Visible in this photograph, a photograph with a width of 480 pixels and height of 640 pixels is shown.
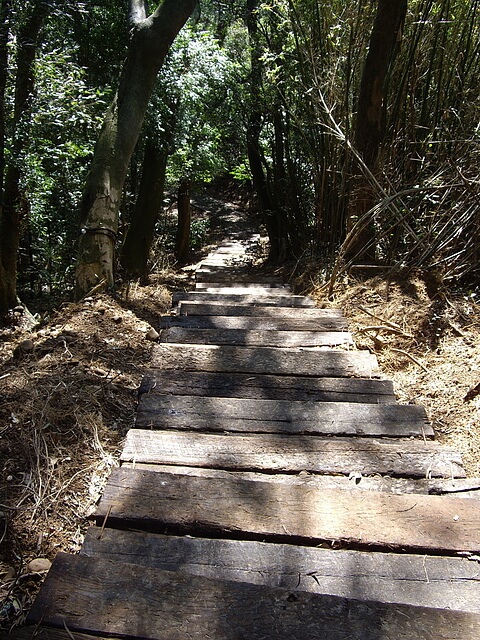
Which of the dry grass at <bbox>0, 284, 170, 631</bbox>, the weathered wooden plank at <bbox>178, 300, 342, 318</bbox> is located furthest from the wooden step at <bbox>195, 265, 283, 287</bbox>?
the dry grass at <bbox>0, 284, 170, 631</bbox>

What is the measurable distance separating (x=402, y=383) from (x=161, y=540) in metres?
1.83

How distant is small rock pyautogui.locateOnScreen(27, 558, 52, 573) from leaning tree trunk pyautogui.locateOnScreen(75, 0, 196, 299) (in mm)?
2617

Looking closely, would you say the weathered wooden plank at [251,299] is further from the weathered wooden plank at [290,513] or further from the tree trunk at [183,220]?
the tree trunk at [183,220]

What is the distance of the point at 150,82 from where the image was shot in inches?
171

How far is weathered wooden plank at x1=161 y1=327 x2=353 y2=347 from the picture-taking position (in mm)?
3092

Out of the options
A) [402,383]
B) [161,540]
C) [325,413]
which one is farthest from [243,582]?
[402,383]

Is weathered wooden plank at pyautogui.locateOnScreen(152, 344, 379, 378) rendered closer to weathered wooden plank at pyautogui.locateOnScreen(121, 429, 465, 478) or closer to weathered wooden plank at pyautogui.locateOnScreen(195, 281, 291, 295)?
weathered wooden plank at pyautogui.locateOnScreen(121, 429, 465, 478)

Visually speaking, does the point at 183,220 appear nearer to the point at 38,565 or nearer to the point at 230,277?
the point at 230,277

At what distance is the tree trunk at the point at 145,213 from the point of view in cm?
701

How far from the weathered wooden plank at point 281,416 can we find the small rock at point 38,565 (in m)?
0.70

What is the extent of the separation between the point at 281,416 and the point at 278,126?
582cm

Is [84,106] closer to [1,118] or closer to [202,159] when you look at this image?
[1,118]

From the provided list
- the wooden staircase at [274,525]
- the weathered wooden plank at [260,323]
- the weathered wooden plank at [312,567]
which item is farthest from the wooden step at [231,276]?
the weathered wooden plank at [312,567]

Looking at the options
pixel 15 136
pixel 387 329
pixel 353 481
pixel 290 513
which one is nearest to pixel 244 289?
pixel 387 329
